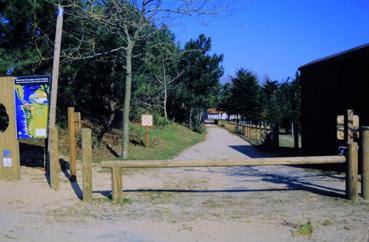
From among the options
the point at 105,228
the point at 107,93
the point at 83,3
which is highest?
the point at 83,3

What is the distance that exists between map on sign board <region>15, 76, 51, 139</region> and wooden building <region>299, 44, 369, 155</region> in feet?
29.4

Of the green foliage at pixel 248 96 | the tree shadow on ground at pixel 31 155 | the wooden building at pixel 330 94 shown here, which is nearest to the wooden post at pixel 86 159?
the tree shadow on ground at pixel 31 155

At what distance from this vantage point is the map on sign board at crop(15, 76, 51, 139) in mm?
9680

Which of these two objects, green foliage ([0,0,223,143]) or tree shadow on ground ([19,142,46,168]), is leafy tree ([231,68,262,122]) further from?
tree shadow on ground ([19,142,46,168])

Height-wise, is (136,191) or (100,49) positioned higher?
(100,49)

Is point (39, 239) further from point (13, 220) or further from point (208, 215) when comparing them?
point (208, 215)

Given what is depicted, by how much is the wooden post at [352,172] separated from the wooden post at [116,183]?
4110 millimetres

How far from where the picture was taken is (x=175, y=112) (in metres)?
49.1

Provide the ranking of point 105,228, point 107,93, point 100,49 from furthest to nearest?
point 107,93
point 100,49
point 105,228

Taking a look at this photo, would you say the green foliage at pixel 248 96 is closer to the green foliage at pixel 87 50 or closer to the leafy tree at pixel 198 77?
the leafy tree at pixel 198 77

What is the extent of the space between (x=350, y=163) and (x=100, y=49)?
1096cm

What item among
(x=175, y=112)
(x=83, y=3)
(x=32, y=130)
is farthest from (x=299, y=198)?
(x=175, y=112)

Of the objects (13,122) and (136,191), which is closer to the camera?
(136,191)

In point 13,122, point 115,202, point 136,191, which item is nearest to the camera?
point 115,202
